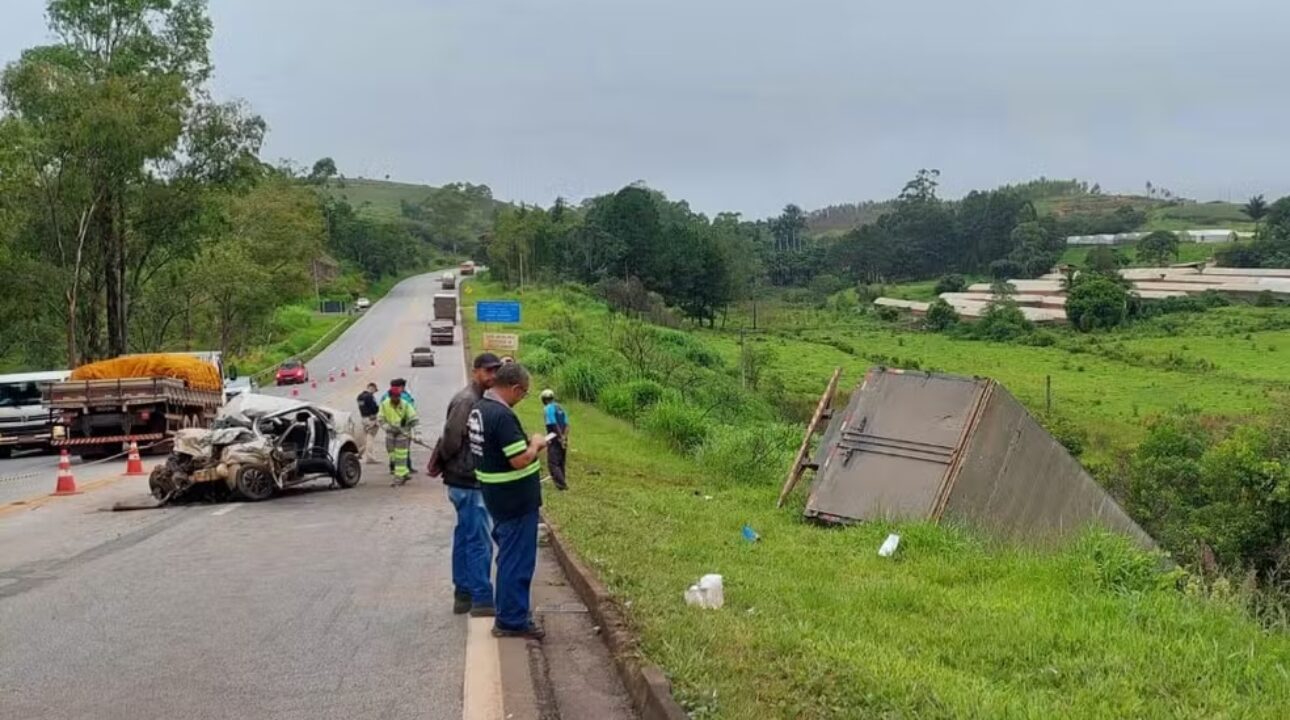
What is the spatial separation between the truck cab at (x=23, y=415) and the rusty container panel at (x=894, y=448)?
17864 mm

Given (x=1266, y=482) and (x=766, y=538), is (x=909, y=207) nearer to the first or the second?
(x=1266, y=482)

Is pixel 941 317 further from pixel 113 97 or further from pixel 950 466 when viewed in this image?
pixel 950 466

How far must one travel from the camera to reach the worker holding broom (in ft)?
54.4

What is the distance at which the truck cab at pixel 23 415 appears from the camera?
23.4m

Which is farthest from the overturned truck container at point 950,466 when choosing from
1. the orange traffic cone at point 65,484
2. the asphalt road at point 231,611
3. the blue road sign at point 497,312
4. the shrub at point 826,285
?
the shrub at point 826,285

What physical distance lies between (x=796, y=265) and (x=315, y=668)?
5119 inches

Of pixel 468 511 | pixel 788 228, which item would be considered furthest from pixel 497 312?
pixel 788 228

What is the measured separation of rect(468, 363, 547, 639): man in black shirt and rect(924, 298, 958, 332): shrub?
86.0m

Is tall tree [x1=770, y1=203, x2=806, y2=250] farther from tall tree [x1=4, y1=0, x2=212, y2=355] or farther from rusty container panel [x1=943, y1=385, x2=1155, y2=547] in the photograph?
rusty container panel [x1=943, y1=385, x2=1155, y2=547]

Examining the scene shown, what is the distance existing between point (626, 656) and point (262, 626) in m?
2.80

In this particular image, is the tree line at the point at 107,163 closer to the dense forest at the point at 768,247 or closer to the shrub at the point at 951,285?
the dense forest at the point at 768,247

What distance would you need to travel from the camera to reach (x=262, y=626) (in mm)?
7180

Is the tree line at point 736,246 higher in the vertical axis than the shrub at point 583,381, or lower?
higher

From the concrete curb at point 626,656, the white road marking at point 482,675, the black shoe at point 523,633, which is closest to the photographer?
the concrete curb at point 626,656
